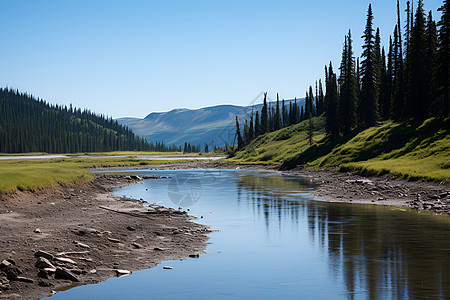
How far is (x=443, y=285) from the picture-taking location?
13.2m

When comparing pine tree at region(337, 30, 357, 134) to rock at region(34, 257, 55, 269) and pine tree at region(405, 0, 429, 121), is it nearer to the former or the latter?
pine tree at region(405, 0, 429, 121)

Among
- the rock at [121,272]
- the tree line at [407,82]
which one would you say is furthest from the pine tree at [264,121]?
the rock at [121,272]

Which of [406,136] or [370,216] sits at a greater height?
[406,136]

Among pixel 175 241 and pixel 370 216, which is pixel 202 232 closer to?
pixel 175 241

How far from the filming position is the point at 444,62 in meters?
62.0

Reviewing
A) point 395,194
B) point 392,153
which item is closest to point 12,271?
point 395,194

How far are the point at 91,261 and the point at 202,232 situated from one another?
26.7 feet

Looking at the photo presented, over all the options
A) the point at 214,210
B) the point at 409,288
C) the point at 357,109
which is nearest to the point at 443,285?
the point at 409,288

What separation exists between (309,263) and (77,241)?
975 centimetres

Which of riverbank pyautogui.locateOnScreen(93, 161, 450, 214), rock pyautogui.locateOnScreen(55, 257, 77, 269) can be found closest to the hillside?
riverbank pyautogui.locateOnScreen(93, 161, 450, 214)

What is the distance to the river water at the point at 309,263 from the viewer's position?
13.1 m

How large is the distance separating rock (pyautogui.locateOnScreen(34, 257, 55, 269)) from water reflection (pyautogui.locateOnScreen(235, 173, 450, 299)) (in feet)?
33.1

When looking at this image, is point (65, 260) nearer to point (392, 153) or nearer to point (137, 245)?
point (137, 245)

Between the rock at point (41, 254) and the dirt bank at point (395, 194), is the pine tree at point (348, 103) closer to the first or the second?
the dirt bank at point (395, 194)
